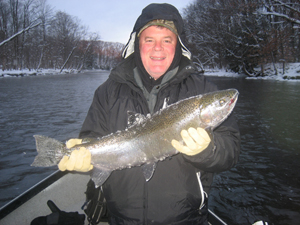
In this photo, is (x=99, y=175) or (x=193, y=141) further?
(x=99, y=175)

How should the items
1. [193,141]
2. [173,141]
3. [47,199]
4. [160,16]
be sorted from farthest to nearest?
[47,199] → [160,16] → [173,141] → [193,141]

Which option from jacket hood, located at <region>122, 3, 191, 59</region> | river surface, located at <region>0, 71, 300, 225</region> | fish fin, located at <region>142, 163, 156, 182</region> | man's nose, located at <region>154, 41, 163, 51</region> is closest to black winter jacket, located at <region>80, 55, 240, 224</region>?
fish fin, located at <region>142, 163, 156, 182</region>

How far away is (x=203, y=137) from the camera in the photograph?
2.08 metres

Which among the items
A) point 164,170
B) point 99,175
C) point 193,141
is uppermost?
point 193,141

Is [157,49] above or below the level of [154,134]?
above

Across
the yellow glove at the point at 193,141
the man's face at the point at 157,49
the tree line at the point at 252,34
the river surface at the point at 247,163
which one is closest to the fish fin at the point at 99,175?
the yellow glove at the point at 193,141

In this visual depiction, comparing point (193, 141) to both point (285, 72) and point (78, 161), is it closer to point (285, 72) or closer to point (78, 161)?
point (78, 161)

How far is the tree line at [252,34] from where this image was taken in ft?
101

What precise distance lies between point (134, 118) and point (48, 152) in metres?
1.17

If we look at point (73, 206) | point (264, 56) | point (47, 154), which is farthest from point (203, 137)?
point (264, 56)

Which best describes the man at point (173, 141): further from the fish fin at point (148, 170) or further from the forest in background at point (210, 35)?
the forest in background at point (210, 35)

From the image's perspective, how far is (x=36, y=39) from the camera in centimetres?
6125

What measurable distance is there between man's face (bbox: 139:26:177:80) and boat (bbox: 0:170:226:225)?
5.46 ft

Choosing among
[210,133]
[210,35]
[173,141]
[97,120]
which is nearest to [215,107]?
[210,133]
